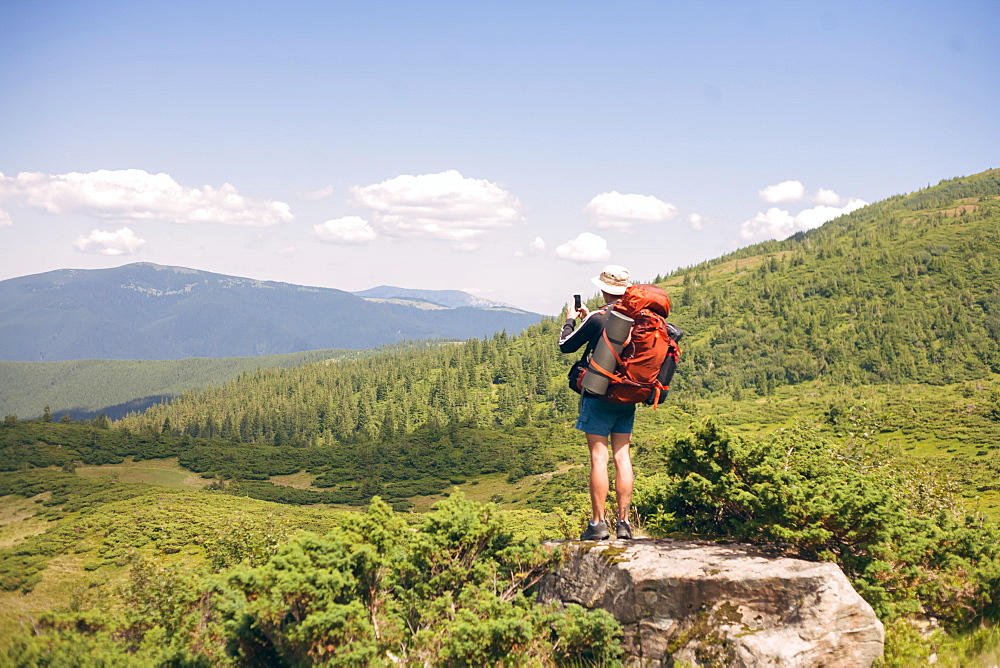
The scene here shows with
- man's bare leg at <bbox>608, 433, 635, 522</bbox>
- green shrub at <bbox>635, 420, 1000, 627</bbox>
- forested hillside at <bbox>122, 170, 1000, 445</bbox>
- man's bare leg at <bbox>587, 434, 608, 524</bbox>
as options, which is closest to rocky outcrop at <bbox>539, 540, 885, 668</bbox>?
green shrub at <bbox>635, 420, 1000, 627</bbox>

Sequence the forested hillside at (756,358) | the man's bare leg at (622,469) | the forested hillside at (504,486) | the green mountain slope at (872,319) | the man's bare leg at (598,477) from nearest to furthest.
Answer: the forested hillside at (504,486)
the man's bare leg at (598,477)
the man's bare leg at (622,469)
the green mountain slope at (872,319)
the forested hillside at (756,358)

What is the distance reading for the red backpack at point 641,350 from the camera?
7691 mm

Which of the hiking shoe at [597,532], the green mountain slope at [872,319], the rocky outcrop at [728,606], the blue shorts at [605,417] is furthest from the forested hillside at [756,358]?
the rocky outcrop at [728,606]

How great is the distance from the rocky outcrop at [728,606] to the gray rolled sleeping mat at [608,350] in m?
1.91

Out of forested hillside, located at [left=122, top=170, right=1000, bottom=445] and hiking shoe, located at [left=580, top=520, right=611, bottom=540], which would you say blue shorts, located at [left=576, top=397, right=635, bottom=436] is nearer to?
hiking shoe, located at [left=580, top=520, right=611, bottom=540]

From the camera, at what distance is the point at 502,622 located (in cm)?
608

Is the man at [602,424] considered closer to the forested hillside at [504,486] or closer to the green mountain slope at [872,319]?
the forested hillside at [504,486]

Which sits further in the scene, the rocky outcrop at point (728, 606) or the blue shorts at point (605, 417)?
the blue shorts at point (605, 417)

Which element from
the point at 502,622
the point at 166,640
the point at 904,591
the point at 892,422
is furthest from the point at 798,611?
the point at 892,422

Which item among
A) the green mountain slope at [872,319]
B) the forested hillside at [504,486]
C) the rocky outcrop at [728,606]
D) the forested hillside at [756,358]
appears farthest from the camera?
the forested hillside at [756,358]

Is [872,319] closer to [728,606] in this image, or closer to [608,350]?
[608,350]

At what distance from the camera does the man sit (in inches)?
310

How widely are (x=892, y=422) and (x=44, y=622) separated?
98449mm

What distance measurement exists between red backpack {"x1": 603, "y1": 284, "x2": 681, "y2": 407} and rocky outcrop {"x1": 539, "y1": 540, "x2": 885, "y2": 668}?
184 centimetres
